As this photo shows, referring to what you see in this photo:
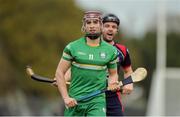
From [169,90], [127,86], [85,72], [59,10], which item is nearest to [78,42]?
[85,72]

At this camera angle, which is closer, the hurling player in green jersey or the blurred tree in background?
the hurling player in green jersey

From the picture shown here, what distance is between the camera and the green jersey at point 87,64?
39.2 ft

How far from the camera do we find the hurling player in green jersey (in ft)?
39.2

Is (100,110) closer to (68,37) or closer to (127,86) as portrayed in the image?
(127,86)

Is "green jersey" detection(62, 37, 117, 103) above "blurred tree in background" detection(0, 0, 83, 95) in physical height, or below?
above

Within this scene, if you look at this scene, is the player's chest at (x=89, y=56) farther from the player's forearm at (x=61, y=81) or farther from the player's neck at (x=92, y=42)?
the player's forearm at (x=61, y=81)

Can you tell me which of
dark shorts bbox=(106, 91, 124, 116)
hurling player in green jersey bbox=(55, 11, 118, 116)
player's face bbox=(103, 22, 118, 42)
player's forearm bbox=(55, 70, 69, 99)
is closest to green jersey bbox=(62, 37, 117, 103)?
hurling player in green jersey bbox=(55, 11, 118, 116)

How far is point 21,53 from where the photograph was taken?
56.7 m

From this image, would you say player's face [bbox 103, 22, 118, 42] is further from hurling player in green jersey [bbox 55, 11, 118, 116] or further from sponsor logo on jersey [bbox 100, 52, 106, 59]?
sponsor logo on jersey [bbox 100, 52, 106, 59]

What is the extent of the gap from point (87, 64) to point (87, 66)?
0.03 m

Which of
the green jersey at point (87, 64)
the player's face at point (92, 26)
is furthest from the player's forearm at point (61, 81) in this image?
the player's face at point (92, 26)

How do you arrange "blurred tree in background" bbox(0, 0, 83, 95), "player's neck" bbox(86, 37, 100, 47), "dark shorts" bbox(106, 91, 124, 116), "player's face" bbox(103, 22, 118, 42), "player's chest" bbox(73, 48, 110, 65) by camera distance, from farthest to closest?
"blurred tree in background" bbox(0, 0, 83, 95) < "dark shorts" bbox(106, 91, 124, 116) < "player's face" bbox(103, 22, 118, 42) < "player's neck" bbox(86, 37, 100, 47) < "player's chest" bbox(73, 48, 110, 65)

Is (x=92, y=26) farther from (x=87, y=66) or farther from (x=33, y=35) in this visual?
(x=33, y=35)

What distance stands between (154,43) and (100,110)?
75290mm
